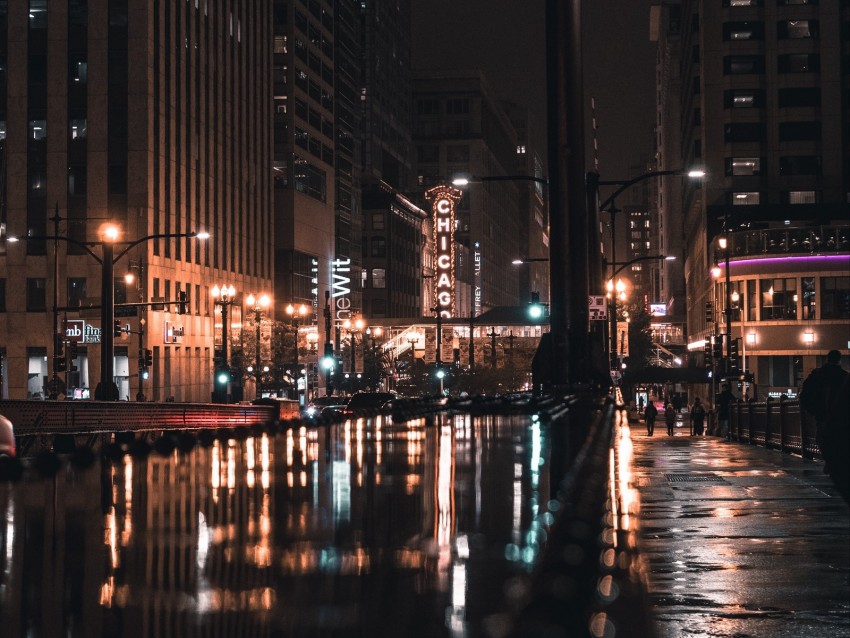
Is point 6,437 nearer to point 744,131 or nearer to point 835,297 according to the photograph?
point 835,297

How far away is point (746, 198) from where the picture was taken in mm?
139750

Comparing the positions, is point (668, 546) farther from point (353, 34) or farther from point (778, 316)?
point (353, 34)

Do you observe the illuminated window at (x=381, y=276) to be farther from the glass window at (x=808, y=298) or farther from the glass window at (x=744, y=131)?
the glass window at (x=808, y=298)

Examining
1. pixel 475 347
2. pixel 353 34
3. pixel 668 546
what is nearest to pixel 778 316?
pixel 475 347

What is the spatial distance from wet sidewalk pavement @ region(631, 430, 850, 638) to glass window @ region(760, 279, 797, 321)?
8376 cm

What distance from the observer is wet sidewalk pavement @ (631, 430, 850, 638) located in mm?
10234

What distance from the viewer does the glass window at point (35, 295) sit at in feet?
321

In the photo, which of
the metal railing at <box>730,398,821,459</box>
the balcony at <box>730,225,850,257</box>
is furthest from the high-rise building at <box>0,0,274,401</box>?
the metal railing at <box>730,398,821,459</box>

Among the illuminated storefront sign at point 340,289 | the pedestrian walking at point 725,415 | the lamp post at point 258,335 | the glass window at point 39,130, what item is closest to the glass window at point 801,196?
the illuminated storefront sign at point 340,289

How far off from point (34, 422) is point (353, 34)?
5622 inches

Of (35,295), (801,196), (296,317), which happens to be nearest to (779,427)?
(35,295)

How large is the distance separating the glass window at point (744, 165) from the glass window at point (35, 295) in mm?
73238

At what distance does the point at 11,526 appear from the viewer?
4828 millimetres

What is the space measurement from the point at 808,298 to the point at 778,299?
95.4 inches
